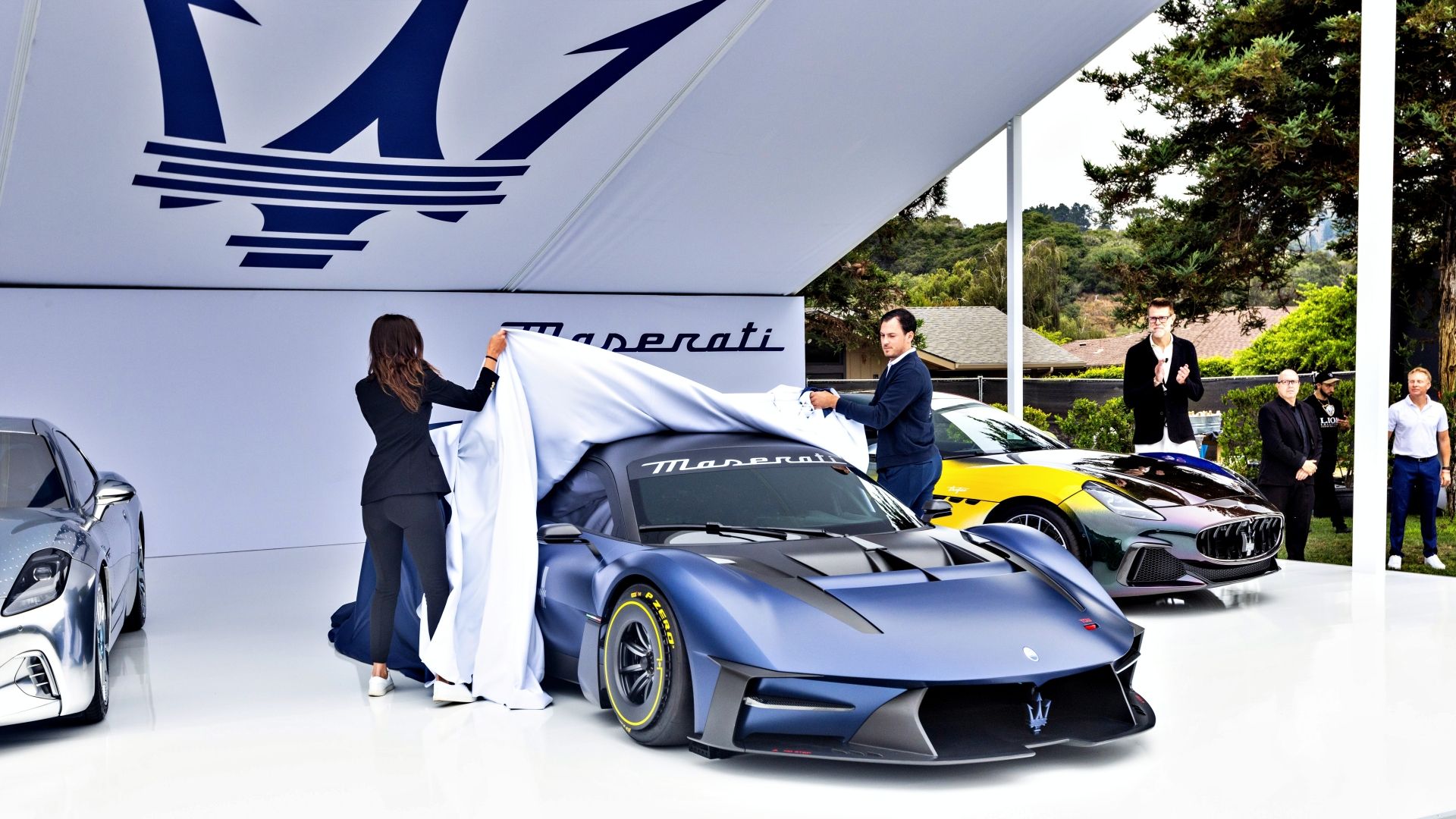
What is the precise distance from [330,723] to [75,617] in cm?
103

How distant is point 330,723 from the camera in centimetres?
482

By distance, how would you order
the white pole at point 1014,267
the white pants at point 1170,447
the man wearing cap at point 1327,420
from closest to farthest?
the white pants at point 1170,447, the man wearing cap at point 1327,420, the white pole at point 1014,267

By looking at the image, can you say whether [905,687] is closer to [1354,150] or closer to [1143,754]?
[1143,754]

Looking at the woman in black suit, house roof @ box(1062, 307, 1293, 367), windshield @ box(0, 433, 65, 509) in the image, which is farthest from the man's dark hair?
house roof @ box(1062, 307, 1293, 367)

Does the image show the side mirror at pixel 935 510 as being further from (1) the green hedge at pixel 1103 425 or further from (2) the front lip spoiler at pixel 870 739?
(1) the green hedge at pixel 1103 425

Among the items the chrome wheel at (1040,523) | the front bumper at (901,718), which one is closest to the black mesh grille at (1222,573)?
the chrome wheel at (1040,523)

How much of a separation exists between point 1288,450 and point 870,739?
6334 millimetres

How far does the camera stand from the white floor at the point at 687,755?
3740 mm

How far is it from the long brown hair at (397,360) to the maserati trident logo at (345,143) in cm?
282

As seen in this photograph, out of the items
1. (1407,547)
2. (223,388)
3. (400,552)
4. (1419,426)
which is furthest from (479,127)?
(1407,547)

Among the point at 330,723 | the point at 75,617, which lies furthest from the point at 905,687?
the point at 75,617

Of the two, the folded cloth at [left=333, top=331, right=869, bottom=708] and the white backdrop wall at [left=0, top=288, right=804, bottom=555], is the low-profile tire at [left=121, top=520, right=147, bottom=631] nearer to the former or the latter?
the folded cloth at [left=333, top=331, right=869, bottom=708]

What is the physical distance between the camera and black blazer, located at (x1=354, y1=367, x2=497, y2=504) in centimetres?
516

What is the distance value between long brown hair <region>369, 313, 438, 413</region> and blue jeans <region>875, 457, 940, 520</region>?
234cm
